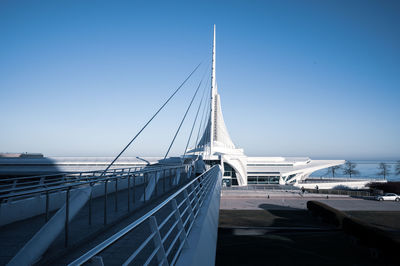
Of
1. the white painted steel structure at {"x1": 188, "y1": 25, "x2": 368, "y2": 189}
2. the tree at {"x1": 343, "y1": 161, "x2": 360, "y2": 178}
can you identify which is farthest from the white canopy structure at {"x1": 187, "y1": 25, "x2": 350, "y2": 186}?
the tree at {"x1": 343, "y1": 161, "x2": 360, "y2": 178}

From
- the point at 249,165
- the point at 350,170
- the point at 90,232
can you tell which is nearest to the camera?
the point at 90,232

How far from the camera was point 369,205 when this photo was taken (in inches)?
942

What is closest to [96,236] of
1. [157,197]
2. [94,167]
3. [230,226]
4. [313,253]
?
[157,197]

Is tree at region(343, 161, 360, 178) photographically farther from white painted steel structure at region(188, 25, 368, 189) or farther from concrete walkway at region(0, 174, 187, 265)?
concrete walkway at region(0, 174, 187, 265)

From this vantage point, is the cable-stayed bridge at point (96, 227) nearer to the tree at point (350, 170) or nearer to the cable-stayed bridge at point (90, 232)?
the cable-stayed bridge at point (90, 232)

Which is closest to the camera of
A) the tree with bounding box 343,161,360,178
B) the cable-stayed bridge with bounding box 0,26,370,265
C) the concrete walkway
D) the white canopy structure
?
the cable-stayed bridge with bounding box 0,26,370,265

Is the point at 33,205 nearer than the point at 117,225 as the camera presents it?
No

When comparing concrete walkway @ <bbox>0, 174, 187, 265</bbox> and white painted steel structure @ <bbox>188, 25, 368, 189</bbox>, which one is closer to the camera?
concrete walkway @ <bbox>0, 174, 187, 265</bbox>

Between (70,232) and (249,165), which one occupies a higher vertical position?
(70,232)

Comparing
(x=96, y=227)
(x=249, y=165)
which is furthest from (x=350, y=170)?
(x=96, y=227)

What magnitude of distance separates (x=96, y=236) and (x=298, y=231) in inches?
526

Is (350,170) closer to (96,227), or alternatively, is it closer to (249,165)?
(249,165)

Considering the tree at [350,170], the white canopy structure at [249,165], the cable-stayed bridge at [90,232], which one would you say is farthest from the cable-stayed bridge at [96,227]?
the tree at [350,170]

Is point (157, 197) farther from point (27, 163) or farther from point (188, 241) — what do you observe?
point (27, 163)
